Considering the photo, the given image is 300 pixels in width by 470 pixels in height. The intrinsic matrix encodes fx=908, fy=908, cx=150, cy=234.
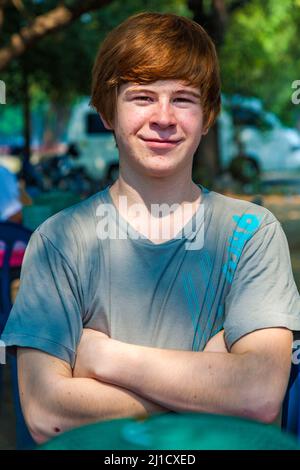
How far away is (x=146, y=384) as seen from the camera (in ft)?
5.83

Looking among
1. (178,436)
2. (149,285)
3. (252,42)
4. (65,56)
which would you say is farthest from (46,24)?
(178,436)

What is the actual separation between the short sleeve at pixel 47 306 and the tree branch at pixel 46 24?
11.3 metres

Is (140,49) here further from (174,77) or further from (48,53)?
(48,53)

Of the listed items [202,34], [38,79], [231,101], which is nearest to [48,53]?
[38,79]

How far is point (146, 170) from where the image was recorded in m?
1.96

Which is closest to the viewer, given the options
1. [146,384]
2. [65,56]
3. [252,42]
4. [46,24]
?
[146,384]

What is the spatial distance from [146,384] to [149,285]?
230 mm

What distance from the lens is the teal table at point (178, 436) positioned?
3.13ft

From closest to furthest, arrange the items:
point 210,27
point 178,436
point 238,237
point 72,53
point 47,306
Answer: point 178,436 < point 47,306 < point 238,237 < point 210,27 < point 72,53

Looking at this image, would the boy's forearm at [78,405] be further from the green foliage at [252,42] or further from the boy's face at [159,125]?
the green foliage at [252,42]

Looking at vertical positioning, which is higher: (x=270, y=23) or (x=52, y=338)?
(x=270, y=23)

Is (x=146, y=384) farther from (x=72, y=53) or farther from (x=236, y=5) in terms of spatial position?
(x=72, y=53)

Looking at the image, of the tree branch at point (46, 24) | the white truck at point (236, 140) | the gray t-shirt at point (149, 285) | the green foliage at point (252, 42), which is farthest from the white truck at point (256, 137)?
the gray t-shirt at point (149, 285)

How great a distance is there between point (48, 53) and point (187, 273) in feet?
70.3
